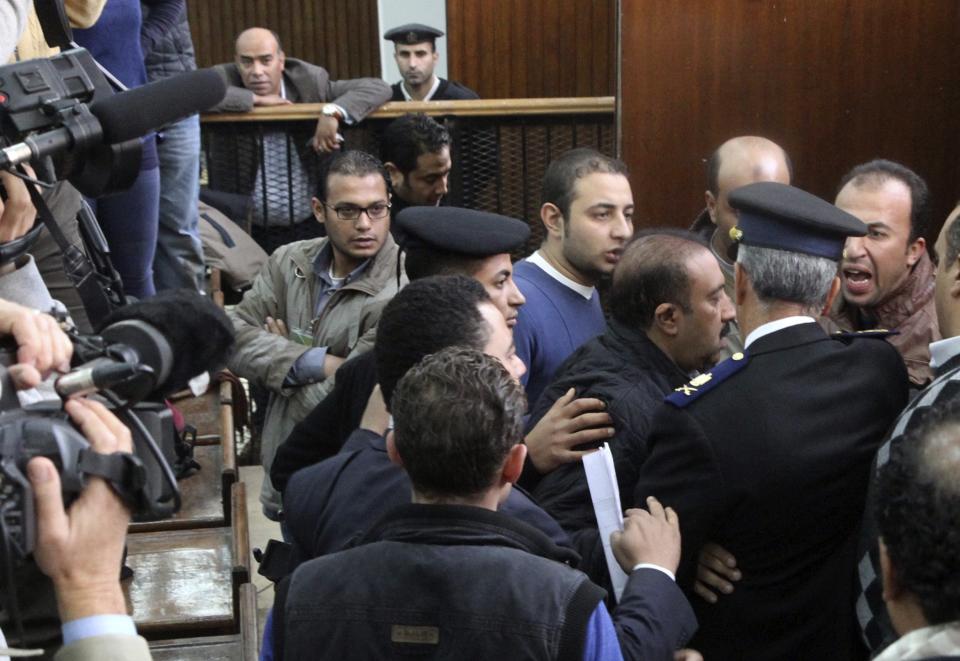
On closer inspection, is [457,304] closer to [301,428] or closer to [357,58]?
[301,428]

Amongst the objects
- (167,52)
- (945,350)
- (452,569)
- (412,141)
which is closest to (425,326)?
(452,569)

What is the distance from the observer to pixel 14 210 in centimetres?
225

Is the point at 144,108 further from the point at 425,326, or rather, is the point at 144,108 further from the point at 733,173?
the point at 733,173

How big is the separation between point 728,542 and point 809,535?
141 millimetres

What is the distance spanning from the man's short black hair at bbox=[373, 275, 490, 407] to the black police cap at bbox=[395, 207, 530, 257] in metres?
0.66

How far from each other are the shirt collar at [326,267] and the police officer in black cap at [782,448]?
1557mm

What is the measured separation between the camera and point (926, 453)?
4.70 feet

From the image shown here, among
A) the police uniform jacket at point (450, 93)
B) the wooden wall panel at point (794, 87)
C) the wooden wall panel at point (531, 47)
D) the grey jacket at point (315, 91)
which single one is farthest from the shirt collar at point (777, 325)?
the wooden wall panel at point (531, 47)

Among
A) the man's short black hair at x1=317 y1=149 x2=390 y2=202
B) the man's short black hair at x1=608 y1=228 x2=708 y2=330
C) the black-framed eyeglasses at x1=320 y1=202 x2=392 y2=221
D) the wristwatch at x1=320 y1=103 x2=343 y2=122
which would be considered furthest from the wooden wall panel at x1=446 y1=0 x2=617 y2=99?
the man's short black hair at x1=608 y1=228 x2=708 y2=330

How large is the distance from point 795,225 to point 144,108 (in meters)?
1.19

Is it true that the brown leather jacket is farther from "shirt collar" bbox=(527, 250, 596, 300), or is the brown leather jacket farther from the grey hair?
the grey hair

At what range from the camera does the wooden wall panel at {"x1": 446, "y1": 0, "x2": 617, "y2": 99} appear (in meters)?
7.48

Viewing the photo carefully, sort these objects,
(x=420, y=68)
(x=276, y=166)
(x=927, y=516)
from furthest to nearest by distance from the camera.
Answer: (x=420, y=68), (x=276, y=166), (x=927, y=516)

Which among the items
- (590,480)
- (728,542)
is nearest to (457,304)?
(590,480)
